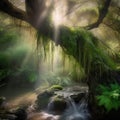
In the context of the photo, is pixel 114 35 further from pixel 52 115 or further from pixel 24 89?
pixel 24 89

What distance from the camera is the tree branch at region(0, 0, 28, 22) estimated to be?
21.3 feet

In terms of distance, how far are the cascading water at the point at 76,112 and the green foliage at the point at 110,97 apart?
188 centimetres

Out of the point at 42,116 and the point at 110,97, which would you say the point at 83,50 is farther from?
the point at 42,116

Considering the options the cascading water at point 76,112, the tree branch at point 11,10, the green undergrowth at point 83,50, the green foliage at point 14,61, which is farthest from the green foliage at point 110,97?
the green foliage at point 14,61

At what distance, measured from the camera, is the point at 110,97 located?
5996 mm

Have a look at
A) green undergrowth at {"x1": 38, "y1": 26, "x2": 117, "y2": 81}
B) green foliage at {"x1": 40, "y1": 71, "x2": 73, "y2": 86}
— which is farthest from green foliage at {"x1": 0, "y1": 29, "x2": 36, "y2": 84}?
green undergrowth at {"x1": 38, "y1": 26, "x2": 117, "y2": 81}

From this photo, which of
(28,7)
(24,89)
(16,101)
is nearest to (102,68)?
(28,7)

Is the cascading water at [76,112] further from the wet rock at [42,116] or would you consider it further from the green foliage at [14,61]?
the green foliage at [14,61]

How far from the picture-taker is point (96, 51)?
7.01 m

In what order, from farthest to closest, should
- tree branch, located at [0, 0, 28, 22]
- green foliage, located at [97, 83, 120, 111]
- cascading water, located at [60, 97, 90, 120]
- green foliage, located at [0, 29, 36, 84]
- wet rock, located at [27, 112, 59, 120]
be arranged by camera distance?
green foliage, located at [0, 29, 36, 84]
wet rock, located at [27, 112, 59, 120]
cascading water, located at [60, 97, 90, 120]
tree branch, located at [0, 0, 28, 22]
green foliage, located at [97, 83, 120, 111]

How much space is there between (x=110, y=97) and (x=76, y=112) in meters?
3.02

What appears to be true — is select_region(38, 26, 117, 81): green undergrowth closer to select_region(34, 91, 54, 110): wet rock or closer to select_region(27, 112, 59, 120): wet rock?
select_region(27, 112, 59, 120): wet rock

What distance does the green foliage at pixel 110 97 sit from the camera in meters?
5.85

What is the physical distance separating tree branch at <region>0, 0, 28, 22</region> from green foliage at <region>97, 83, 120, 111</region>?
2960 mm
